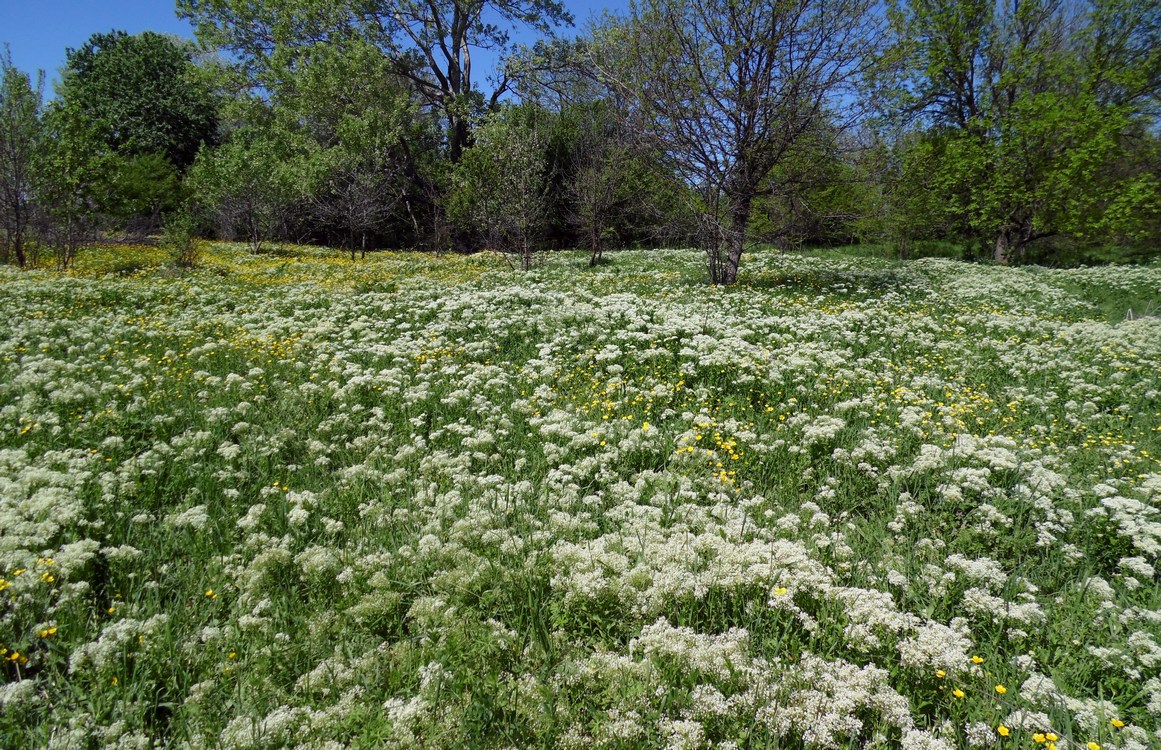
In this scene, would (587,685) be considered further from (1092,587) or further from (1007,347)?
(1007,347)

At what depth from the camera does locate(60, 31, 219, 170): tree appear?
3669 cm

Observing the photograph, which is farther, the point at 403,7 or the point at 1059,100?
the point at 403,7

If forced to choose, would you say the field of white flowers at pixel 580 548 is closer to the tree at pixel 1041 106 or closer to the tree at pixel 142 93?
the tree at pixel 1041 106

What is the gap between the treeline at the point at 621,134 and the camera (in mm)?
12938

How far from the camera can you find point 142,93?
3738 centimetres

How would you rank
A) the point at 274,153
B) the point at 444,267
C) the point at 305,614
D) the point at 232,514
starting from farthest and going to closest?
the point at 274,153, the point at 444,267, the point at 232,514, the point at 305,614

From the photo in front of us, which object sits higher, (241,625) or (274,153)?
(274,153)

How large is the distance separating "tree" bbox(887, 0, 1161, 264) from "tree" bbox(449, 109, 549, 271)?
556 inches

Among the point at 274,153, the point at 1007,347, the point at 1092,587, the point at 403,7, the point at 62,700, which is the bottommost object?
the point at 62,700

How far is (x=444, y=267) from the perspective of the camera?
778 inches

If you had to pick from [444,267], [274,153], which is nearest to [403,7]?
[274,153]

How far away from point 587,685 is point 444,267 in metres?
18.7

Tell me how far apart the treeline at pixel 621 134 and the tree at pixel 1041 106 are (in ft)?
0.33

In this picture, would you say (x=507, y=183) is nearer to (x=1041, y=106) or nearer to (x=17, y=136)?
(x=17, y=136)
